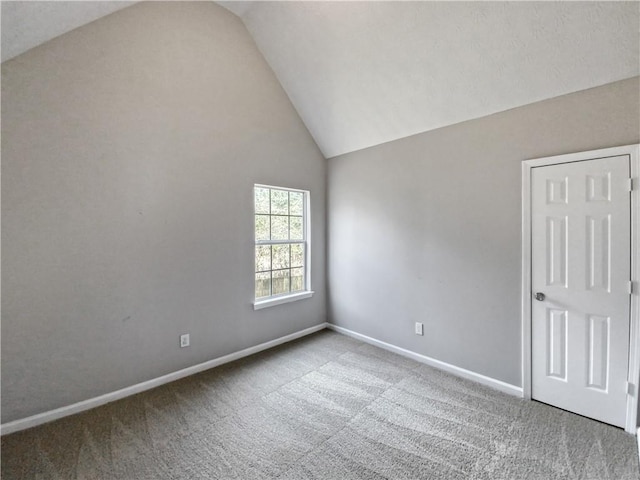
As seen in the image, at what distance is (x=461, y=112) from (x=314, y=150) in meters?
1.85

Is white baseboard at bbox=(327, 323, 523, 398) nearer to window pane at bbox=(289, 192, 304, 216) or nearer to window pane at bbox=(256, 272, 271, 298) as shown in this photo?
window pane at bbox=(256, 272, 271, 298)

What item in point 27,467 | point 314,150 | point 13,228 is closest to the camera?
point 27,467

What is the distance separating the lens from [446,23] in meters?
2.11

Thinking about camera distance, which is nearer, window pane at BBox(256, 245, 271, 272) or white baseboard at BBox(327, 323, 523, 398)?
white baseboard at BBox(327, 323, 523, 398)

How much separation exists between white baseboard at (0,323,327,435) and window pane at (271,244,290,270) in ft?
2.96

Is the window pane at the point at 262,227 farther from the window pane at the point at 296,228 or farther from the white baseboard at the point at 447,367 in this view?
the white baseboard at the point at 447,367

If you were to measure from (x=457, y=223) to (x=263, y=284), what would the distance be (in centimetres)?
225

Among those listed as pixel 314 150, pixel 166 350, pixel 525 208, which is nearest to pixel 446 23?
pixel 525 208

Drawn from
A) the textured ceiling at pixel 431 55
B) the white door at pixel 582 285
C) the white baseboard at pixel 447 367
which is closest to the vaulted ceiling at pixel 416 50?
the textured ceiling at pixel 431 55

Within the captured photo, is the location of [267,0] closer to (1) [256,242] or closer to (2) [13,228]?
(1) [256,242]

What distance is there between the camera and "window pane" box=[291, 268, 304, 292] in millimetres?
3752

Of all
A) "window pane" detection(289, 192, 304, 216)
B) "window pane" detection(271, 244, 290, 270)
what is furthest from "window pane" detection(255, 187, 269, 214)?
"window pane" detection(271, 244, 290, 270)

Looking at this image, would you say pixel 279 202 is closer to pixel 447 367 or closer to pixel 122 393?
pixel 122 393

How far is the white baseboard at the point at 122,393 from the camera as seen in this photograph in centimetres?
196
